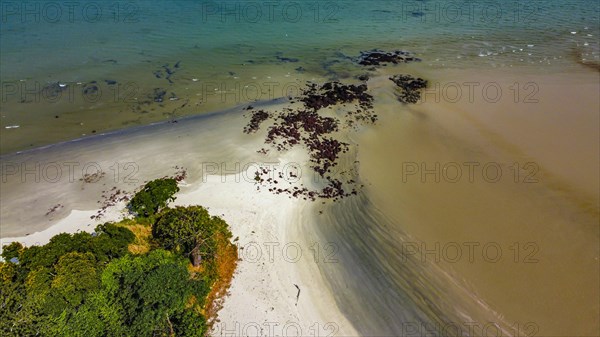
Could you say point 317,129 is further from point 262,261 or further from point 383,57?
point 383,57

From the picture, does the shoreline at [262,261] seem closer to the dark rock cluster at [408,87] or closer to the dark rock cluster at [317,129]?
the dark rock cluster at [317,129]

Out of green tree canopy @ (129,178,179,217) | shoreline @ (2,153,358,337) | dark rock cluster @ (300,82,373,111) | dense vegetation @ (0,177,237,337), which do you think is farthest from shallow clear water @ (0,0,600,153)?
dense vegetation @ (0,177,237,337)

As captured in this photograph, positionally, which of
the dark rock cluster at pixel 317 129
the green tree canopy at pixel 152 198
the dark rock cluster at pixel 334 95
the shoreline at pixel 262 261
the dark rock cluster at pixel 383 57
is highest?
the dark rock cluster at pixel 383 57

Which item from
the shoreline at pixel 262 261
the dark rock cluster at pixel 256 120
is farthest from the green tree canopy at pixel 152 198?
the dark rock cluster at pixel 256 120

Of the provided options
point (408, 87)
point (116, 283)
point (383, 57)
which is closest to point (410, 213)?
point (116, 283)

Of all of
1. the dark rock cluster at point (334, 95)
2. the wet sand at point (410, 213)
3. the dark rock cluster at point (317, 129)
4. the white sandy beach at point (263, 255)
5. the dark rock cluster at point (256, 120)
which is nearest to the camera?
the white sandy beach at point (263, 255)

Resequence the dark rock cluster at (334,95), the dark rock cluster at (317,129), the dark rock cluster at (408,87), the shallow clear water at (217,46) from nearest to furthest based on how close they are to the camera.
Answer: the dark rock cluster at (317,129) → the dark rock cluster at (334,95) → the shallow clear water at (217,46) → the dark rock cluster at (408,87)

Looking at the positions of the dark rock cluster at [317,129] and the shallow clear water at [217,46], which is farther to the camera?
the shallow clear water at [217,46]
